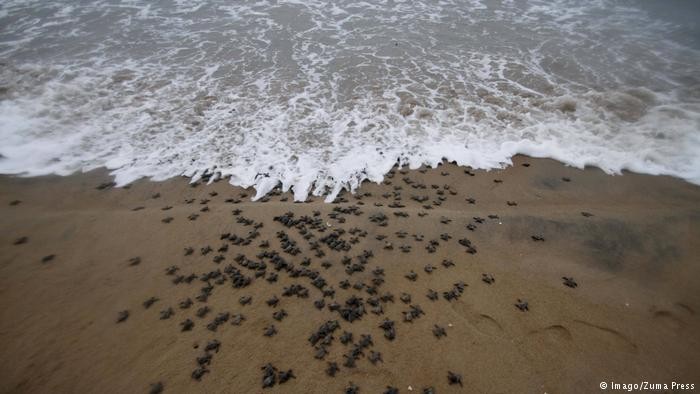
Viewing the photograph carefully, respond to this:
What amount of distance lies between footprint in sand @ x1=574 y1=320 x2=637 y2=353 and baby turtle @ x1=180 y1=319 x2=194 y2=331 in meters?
5.85

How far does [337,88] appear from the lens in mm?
11727

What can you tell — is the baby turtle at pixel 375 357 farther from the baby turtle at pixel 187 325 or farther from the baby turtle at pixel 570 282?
the baby turtle at pixel 570 282

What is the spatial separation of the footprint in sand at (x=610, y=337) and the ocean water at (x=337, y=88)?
4.30 metres

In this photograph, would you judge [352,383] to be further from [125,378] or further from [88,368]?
[88,368]

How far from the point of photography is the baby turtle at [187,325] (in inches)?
214

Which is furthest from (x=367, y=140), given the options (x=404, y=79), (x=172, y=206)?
(x=172, y=206)

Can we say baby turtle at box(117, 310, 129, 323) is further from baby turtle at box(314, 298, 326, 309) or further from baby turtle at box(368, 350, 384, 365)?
baby turtle at box(368, 350, 384, 365)

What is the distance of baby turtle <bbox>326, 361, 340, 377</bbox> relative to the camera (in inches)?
194

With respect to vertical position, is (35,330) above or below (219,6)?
below

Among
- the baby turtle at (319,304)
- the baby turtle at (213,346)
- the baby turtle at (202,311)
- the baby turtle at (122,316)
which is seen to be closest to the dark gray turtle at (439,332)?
the baby turtle at (319,304)

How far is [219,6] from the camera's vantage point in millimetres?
16969

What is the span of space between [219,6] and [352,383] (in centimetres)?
1765

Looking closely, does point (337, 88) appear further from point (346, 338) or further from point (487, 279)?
point (346, 338)

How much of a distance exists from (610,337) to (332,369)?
409 centimetres
